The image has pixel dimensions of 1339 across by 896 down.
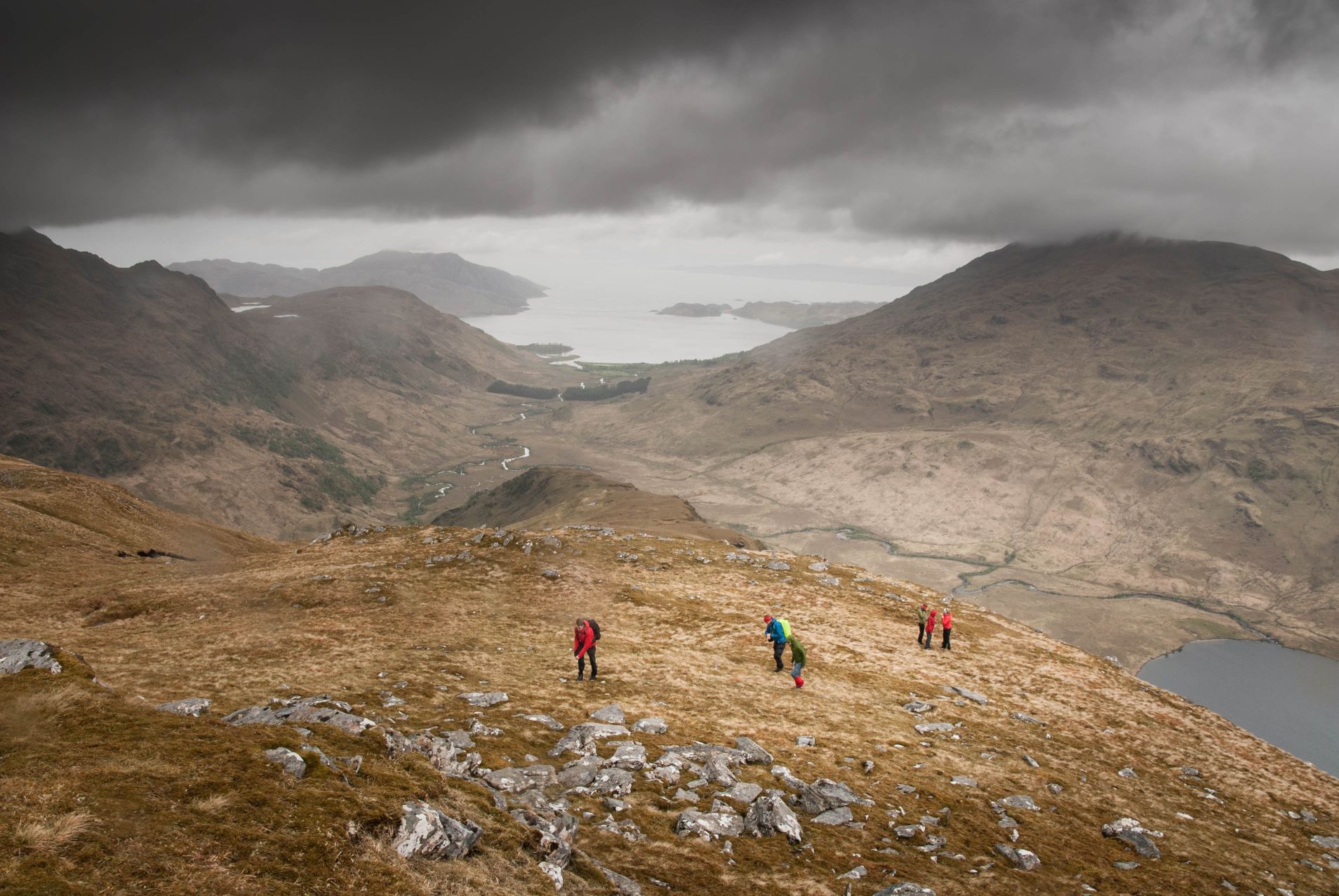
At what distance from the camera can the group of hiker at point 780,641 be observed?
33.7 metres

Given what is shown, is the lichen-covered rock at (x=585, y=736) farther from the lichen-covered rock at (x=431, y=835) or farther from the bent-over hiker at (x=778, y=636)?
the bent-over hiker at (x=778, y=636)

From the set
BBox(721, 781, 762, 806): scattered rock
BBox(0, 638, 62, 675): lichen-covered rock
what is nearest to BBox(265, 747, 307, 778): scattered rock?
BBox(0, 638, 62, 675): lichen-covered rock

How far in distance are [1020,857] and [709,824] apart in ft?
34.3

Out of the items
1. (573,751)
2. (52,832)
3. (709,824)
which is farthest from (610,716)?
(52,832)

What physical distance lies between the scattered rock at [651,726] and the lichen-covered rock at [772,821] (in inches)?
277

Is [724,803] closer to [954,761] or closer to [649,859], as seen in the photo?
[649,859]

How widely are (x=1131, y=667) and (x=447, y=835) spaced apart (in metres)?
233

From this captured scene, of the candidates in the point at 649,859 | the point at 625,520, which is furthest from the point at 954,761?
the point at 625,520

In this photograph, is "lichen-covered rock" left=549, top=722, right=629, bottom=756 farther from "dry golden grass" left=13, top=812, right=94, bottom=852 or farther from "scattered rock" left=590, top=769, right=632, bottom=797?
"dry golden grass" left=13, top=812, right=94, bottom=852

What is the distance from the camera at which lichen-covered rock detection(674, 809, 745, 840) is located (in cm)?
2025

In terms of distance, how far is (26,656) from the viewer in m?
19.5

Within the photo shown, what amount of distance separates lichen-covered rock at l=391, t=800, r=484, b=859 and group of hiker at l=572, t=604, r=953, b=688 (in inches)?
656

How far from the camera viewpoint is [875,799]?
24375mm

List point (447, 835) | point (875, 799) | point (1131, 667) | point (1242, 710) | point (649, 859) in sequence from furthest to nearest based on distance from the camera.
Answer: point (1131, 667) → point (1242, 710) → point (875, 799) → point (649, 859) → point (447, 835)
